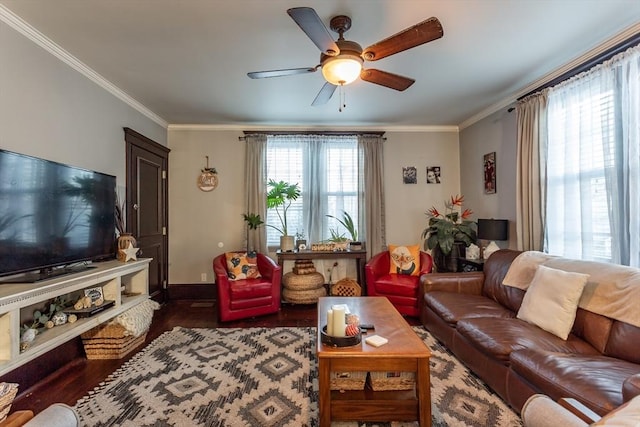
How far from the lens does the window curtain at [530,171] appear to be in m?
3.08

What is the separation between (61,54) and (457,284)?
13.9 ft

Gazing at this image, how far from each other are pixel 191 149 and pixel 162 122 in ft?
1.73

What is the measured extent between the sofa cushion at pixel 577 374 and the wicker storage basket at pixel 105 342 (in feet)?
10.1

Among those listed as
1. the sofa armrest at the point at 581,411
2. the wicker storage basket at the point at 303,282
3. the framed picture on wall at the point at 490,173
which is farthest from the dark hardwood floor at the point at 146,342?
the sofa armrest at the point at 581,411

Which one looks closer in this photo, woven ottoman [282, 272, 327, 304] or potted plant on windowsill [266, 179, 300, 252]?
woven ottoman [282, 272, 327, 304]

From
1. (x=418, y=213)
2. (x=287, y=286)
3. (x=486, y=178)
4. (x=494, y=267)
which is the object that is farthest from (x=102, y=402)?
(x=486, y=178)

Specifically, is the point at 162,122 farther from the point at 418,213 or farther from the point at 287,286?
the point at 418,213

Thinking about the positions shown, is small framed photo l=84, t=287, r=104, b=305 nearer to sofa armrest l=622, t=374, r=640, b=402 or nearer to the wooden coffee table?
the wooden coffee table

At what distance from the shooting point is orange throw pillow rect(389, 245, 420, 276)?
3947mm

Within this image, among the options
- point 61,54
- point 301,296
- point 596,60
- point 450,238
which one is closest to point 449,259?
point 450,238

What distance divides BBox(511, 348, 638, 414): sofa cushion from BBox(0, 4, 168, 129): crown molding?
3.97 meters

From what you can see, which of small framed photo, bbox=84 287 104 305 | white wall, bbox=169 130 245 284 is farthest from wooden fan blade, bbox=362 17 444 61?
white wall, bbox=169 130 245 284

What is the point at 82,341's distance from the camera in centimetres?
270

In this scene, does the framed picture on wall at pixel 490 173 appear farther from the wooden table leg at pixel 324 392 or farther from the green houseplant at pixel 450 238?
the wooden table leg at pixel 324 392
